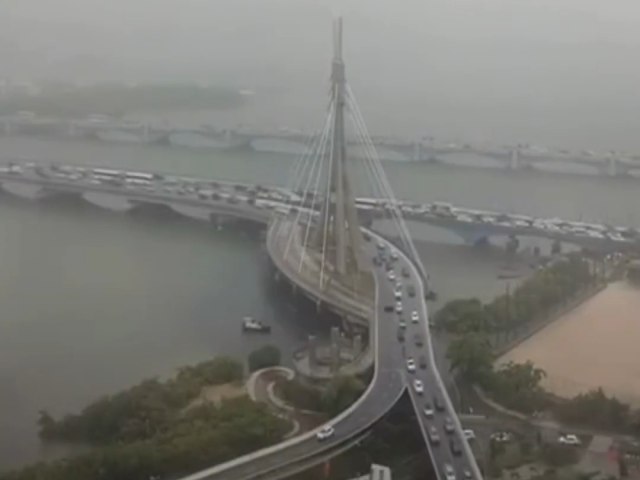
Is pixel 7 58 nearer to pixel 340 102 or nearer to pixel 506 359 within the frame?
pixel 340 102

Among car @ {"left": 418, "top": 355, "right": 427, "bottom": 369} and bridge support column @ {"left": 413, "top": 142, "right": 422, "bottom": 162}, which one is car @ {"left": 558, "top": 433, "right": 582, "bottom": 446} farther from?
bridge support column @ {"left": 413, "top": 142, "right": 422, "bottom": 162}

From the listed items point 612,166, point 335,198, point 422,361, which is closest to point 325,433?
point 422,361

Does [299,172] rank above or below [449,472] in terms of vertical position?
above

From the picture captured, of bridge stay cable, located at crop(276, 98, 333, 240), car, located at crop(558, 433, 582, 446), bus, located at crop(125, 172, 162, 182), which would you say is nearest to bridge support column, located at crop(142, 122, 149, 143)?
bus, located at crop(125, 172, 162, 182)

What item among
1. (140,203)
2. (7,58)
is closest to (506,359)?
(140,203)

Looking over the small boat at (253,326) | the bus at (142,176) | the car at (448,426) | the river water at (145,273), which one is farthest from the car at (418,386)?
the bus at (142,176)

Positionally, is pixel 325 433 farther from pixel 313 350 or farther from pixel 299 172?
pixel 299 172
